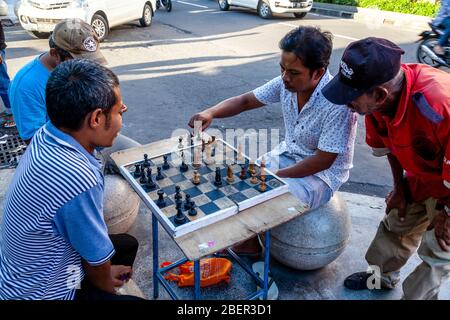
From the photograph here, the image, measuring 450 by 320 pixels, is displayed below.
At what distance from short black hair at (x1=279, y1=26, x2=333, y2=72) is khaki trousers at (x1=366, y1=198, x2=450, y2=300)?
3.68 feet

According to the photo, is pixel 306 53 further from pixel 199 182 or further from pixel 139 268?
pixel 139 268

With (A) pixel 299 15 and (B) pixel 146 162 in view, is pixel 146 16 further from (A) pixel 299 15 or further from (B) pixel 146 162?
(B) pixel 146 162

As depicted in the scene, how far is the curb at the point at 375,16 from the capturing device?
38.4 feet

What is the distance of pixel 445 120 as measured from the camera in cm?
188

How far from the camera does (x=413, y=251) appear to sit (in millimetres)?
2754

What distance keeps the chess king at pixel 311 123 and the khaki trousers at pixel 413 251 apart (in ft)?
1.59

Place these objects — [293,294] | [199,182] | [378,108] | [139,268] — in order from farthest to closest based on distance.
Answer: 1. [139,268]
2. [293,294]
3. [199,182]
4. [378,108]

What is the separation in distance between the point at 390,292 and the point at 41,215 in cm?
245

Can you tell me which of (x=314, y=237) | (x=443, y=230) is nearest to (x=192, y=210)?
(x=314, y=237)

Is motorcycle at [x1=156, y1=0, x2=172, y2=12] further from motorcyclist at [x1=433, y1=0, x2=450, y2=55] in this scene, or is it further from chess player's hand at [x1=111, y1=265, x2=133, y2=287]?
chess player's hand at [x1=111, y1=265, x2=133, y2=287]

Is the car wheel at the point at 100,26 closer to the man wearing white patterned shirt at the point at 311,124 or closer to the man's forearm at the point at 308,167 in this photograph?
the man wearing white patterned shirt at the point at 311,124

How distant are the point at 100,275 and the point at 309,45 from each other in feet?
5.94
